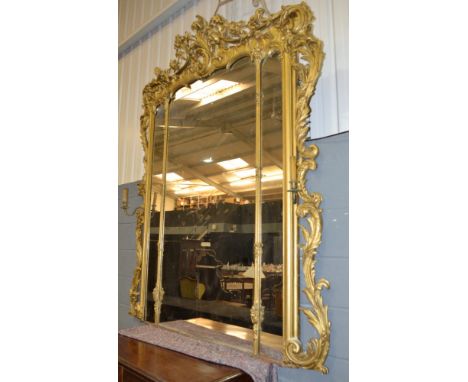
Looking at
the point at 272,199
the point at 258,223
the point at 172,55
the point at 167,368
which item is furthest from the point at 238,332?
the point at 172,55

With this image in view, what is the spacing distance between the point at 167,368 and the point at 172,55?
5.80ft

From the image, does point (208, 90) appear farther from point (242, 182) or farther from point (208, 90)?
point (242, 182)

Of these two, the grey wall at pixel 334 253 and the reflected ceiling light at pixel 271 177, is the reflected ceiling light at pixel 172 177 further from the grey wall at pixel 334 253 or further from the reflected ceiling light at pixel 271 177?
the grey wall at pixel 334 253


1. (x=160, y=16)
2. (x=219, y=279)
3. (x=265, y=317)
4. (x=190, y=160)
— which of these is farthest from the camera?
(x=160, y=16)

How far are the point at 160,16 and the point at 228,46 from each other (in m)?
0.86

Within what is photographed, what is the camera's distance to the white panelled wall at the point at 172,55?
4.49 feet

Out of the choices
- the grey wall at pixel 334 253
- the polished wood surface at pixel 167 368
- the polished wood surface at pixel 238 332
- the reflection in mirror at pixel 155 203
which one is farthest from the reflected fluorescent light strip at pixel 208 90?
the polished wood surface at pixel 167 368
